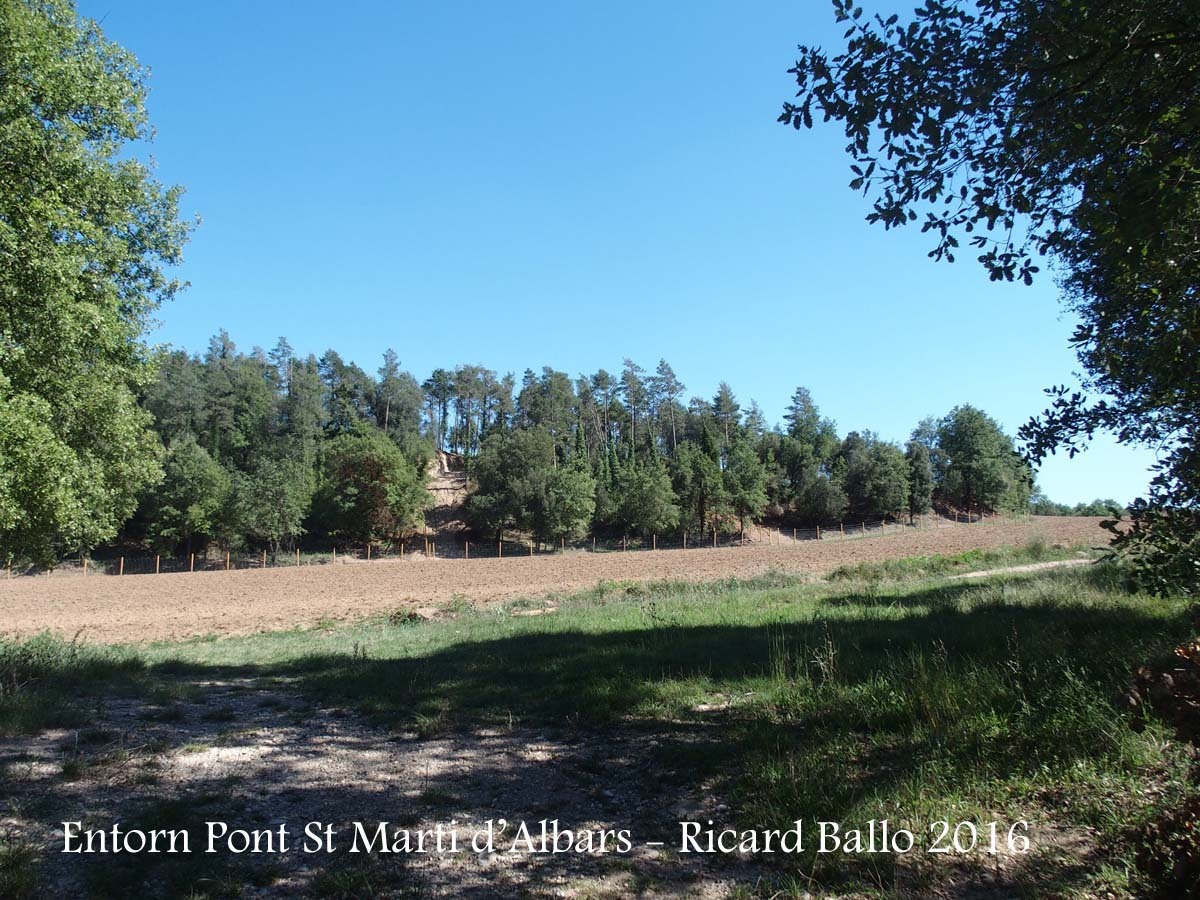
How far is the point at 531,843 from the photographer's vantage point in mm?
3963

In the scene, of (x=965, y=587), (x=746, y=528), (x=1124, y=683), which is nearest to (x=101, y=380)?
(x=1124, y=683)

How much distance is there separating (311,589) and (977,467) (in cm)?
8599

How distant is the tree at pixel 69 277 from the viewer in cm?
842

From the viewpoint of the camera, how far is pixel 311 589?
33750 mm

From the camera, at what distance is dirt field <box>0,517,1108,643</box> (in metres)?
22.4

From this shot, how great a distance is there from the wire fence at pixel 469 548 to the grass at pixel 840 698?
4724cm

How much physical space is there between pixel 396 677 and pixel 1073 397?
344 inches

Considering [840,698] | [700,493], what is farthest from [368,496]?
[840,698]

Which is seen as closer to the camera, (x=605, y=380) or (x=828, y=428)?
(x=828, y=428)

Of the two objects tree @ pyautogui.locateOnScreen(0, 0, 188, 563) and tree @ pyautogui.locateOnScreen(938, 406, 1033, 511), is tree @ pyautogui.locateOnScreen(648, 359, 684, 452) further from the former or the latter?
tree @ pyautogui.locateOnScreen(0, 0, 188, 563)

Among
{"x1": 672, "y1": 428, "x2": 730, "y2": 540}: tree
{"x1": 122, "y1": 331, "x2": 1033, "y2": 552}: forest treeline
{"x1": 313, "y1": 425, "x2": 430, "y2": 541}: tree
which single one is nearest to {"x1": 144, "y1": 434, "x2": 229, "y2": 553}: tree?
{"x1": 122, "y1": 331, "x2": 1033, "y2": 552}: forest treeline

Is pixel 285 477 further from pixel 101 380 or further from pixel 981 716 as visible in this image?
pixel 981 716

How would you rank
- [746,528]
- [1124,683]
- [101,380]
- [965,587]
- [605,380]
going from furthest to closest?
[605,380] → [746,528] → [965,587] → [101,380] → [1124,683]

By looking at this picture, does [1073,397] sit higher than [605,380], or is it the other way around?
[605,380]
